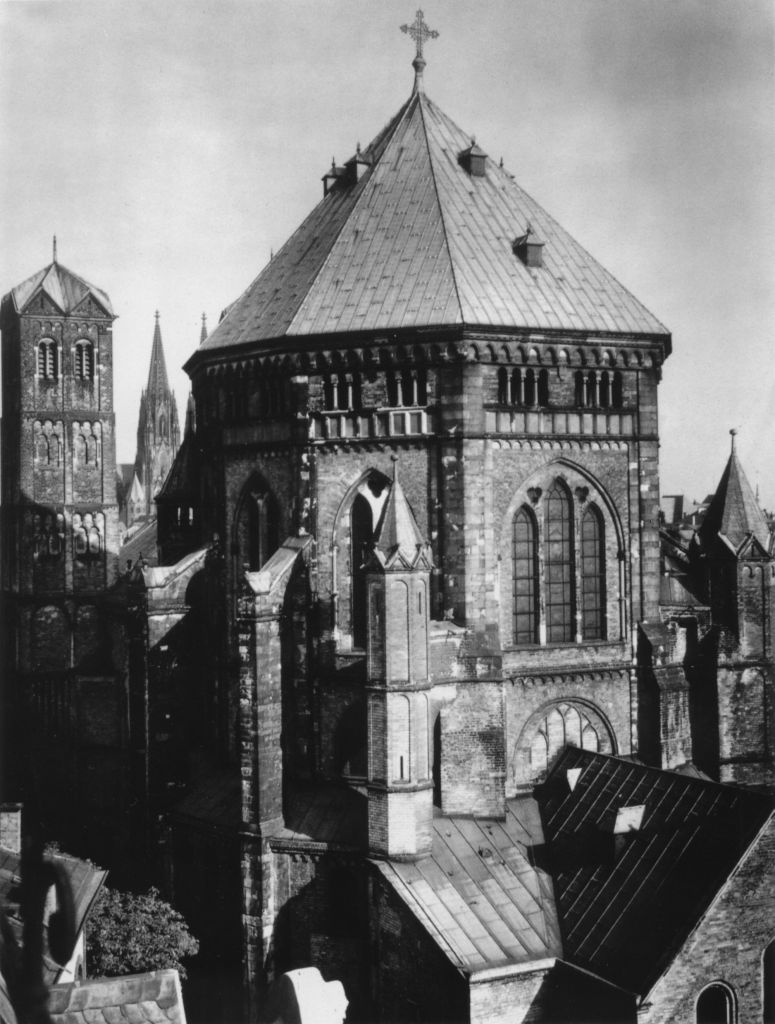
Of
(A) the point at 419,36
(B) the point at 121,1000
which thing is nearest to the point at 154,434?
(A) the point at 419,36

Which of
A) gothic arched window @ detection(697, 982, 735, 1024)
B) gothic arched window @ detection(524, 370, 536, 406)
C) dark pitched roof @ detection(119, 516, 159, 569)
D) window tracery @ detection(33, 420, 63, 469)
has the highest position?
window tracery @ detection(33, 420, 63, 469)

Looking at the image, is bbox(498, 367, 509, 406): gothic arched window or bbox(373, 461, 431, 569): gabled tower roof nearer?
bbox(373, 461, 431, 569): gabled tower roof

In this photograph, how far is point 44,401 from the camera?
5644cm

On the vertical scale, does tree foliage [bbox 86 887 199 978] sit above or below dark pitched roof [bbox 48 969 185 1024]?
below

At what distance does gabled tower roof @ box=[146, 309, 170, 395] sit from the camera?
398 feet

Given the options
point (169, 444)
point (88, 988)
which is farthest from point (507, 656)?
point (169, 444)

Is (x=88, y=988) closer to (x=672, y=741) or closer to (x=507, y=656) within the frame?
(x=507, y=656)

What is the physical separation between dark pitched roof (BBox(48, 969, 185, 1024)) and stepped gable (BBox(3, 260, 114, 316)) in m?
45.5

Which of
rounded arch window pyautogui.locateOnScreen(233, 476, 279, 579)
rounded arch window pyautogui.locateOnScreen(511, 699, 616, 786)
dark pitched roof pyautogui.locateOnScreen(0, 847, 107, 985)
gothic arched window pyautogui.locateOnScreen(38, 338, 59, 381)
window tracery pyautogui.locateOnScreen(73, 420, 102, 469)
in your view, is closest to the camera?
dark pitched roof pyautogui.locateOnScreen(0, 847, 107, 985)

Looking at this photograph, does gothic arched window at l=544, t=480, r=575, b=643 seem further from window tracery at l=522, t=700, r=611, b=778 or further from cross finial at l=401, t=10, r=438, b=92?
cross finial at l=401, t=10, r=438, b=92

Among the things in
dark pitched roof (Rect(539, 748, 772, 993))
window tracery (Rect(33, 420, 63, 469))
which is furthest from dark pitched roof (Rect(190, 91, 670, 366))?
window tracery (Rect(33, 420, 63, 469))

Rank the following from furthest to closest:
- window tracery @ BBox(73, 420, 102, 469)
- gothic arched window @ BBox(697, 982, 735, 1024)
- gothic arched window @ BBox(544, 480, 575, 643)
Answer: window tracery @ BBox(73, 420, 102, 469) → gothic arched window @ BBox(544, 480, 575, 643) → gothic arched window @ BBox(697, 982, 735, 1024)

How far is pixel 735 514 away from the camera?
32312 millimetres

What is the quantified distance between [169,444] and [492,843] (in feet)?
326
